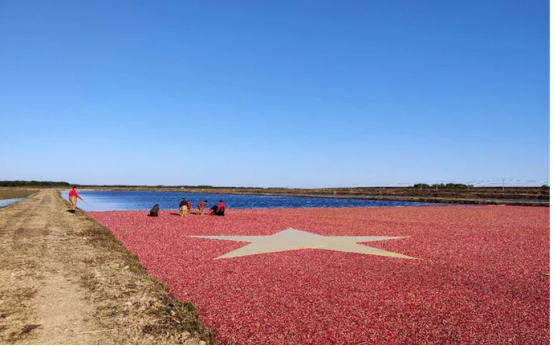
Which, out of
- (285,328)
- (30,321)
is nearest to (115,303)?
(30,321)

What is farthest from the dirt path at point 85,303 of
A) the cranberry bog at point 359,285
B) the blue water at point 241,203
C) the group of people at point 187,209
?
the blue water at point 241,203

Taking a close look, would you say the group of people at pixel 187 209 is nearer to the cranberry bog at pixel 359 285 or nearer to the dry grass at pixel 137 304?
the cranberry bog at pixel 359 285

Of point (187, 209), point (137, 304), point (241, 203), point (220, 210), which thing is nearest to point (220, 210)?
point (220, 210)

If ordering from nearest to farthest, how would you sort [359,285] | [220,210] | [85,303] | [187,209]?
1. [85,303]
2. [359,285]
3. [187,209]
4. [220,210]

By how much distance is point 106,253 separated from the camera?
11336 mm

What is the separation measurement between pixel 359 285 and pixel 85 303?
Result: 522 centimetres

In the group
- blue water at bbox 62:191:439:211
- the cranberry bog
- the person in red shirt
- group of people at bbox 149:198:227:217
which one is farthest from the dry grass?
blue water at bbox 62:191:439:211

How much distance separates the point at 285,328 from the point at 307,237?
31.9ft

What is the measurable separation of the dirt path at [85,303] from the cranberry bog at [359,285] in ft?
1.71

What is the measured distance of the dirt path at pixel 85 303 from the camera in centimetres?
530

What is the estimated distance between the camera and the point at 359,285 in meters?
7.96

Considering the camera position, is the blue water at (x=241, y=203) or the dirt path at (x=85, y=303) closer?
the dirt path at (x=85, y=303)

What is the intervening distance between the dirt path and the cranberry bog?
522 mm

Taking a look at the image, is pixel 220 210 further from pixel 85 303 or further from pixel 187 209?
pixel 85 303
